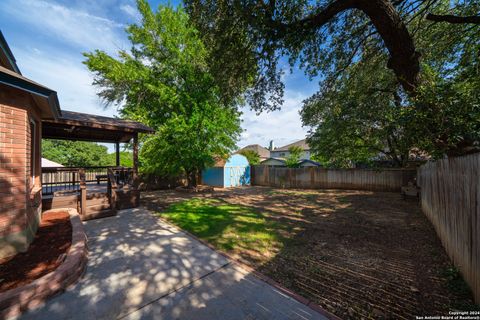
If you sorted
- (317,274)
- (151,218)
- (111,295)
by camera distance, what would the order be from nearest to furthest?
(111,295) → (317,274) → (151,218)

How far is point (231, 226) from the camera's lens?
18.0ft

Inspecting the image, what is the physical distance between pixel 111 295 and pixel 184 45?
12.6 meters

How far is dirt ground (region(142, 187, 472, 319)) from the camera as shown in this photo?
237 cm

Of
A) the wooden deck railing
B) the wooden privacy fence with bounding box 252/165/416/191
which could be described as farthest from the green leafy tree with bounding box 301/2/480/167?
the wooden deck railing

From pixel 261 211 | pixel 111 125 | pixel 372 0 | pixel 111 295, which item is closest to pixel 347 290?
pixel 111 295

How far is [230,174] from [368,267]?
43.6 feet

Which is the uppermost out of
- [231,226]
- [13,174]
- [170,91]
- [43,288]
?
[170,91]

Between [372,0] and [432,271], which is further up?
[372,0]

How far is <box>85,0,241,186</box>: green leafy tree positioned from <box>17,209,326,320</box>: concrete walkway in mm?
6712

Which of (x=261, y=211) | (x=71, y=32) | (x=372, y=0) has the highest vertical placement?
(x=71, y=32)

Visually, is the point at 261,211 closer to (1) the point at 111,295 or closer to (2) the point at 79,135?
(1) the point at 111,295

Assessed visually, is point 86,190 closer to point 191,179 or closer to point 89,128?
point 89,128

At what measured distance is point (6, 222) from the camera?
3189 millimetres

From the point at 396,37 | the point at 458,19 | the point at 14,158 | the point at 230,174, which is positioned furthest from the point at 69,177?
the point at 458,19
